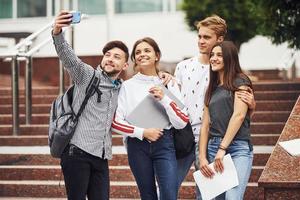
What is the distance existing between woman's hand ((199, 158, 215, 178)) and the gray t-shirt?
192 millimetres

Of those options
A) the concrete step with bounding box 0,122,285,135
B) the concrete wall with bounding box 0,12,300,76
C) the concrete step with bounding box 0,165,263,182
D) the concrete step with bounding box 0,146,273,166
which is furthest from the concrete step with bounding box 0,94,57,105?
the concrete wall with bounding box 0,12,300,76

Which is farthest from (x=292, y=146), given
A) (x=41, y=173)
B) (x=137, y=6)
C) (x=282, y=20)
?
(x=137, y=6)

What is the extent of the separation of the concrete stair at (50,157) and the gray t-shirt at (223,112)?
2.09 m

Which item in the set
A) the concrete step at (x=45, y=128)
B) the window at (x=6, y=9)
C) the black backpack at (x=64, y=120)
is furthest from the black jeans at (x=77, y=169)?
the window at (x=6, y=9)

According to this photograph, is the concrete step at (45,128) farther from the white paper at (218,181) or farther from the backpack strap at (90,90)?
the backpack strap at (90,90)

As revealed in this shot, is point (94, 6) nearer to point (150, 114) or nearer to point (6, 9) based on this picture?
point (6, 9)

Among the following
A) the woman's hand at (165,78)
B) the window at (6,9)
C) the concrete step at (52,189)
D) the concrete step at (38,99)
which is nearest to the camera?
the woman's hand at (165,78)

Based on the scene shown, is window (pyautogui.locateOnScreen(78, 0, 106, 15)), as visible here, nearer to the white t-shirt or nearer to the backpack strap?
the white t-shirt

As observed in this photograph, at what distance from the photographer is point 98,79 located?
433 centimetres

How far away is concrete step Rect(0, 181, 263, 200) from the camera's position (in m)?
6.52

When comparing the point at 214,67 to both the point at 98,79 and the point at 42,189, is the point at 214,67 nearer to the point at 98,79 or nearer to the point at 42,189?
the point at 98,79

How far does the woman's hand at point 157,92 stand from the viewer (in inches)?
171

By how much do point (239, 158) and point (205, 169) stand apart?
0.25 meters

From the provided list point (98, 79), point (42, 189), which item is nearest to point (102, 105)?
point (98, 79)
